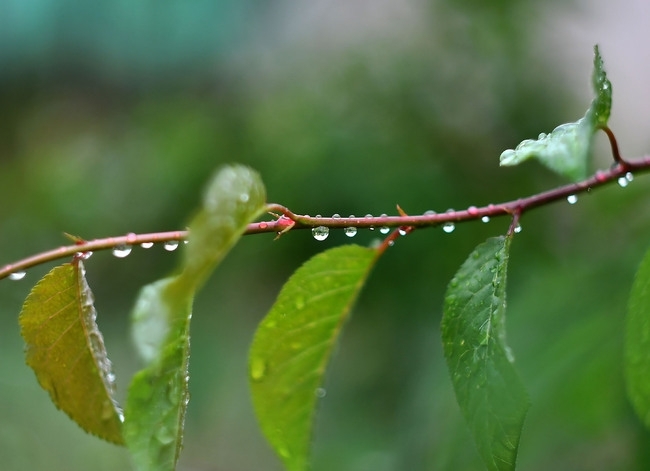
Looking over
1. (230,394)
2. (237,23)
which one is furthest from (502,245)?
(237,23)

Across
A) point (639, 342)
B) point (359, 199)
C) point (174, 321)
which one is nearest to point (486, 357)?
point (639, 342)

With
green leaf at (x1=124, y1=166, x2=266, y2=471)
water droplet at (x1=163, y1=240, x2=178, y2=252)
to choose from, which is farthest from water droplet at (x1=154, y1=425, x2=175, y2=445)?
water droplet at (x1=163, y1=240, x2=178, y2=252)

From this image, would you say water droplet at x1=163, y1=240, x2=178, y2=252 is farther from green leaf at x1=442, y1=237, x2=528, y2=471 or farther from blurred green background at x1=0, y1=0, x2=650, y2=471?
blurred green background at x1=0, y1=0, x2=650, y2=471

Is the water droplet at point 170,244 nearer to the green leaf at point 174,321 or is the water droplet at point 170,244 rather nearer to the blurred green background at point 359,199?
the green leaf at point 174,321

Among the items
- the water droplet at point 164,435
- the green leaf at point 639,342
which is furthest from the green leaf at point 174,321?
the green leaf at point 639,342

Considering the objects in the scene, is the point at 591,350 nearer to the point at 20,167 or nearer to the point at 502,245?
the point at 502,245

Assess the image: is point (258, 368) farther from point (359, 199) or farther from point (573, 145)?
point (359, 199)
